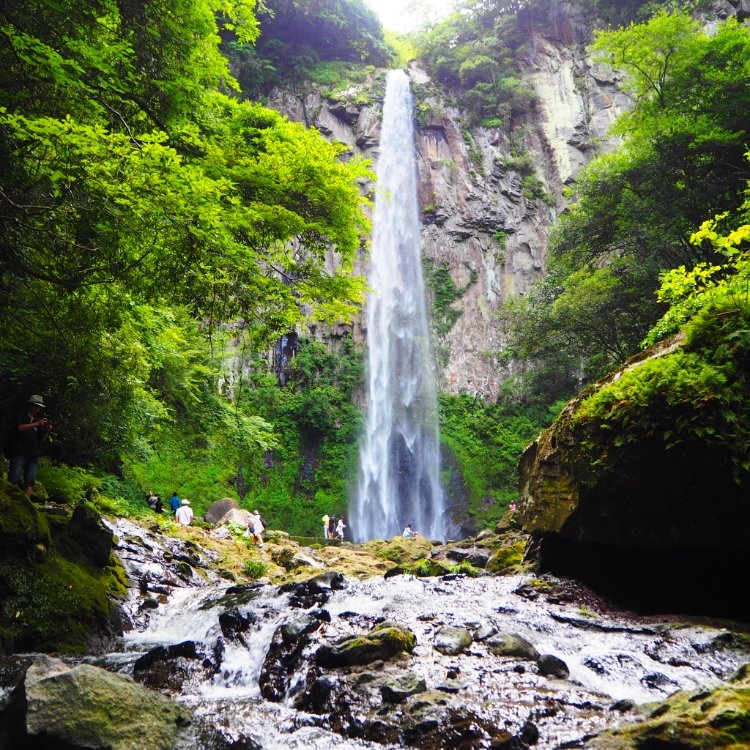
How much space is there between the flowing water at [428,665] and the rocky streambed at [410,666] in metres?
0.02

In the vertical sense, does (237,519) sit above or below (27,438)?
below

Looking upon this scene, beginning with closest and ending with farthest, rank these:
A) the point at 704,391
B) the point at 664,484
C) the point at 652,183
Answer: the point at 704,391 < the point at 664,484 < the point at 652,183

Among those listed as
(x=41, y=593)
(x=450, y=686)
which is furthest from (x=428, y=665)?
(x=41, y=593)

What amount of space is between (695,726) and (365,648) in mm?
2504

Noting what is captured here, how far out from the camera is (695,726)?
7.09 ft

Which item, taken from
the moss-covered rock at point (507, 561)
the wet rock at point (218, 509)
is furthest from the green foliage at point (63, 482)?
the wet rock at point (218, 509)

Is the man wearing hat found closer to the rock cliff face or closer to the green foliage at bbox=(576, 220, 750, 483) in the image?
the green foliage at bbox=(576, 220, 750, 483)

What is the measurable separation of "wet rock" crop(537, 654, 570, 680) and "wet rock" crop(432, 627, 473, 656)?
72 centimetres

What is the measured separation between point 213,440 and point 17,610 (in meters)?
6.55

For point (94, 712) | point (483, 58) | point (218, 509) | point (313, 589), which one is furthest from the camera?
point (483, 58)

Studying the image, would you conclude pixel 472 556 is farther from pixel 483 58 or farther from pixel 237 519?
pixel 483 58

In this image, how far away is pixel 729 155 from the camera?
37.3ft

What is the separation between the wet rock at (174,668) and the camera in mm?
4039

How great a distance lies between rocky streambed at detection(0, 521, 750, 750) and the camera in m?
2.96
